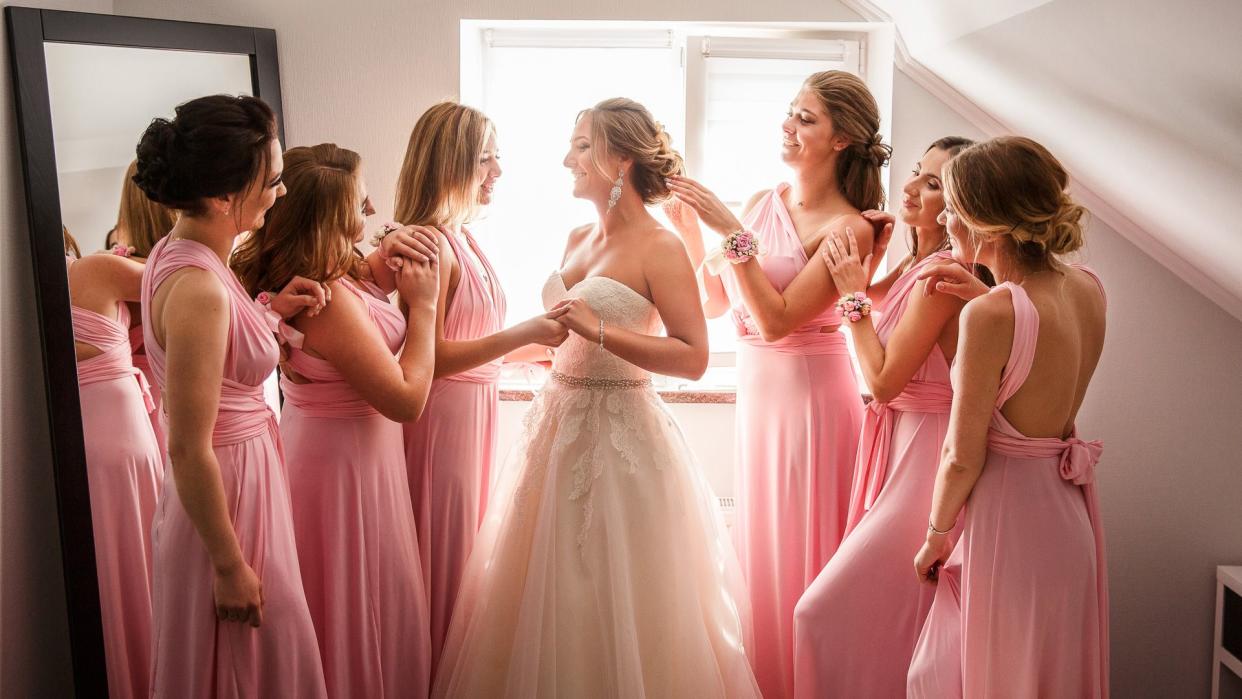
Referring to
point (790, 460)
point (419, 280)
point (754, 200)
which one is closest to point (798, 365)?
point (790, 460)

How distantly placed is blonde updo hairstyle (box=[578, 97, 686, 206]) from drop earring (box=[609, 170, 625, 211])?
16 mm

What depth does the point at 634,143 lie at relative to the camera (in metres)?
2.45

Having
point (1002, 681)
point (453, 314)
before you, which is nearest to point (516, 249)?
point (453, 314)

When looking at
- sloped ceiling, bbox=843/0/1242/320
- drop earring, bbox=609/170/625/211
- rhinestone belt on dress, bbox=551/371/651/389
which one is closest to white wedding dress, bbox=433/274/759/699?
rhinestone belt on dress, bbox=551/371/651/389

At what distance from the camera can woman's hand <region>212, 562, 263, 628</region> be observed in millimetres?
1777

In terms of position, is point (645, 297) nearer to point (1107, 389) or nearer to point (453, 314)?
point (453, 314)

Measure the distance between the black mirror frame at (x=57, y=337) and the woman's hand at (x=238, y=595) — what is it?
3.02 feet

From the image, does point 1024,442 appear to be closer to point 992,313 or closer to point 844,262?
point 992,313

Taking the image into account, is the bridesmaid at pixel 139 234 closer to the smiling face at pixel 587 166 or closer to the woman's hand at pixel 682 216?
the smiling face at pixel 587 166

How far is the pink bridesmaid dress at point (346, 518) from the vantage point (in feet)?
7.16

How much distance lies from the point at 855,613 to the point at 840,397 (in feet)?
2.06

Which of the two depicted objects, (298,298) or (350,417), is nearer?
(298,298)

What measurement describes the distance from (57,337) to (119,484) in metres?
0.42

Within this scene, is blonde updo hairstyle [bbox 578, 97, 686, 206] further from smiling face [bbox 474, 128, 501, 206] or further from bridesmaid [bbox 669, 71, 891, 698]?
smiling face [bbox 474, 128, 501, 206]
